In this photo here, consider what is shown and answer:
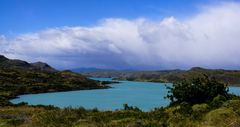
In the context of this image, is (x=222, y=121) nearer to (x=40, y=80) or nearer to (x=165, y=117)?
(x=165, y=117)

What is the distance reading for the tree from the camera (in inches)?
1233

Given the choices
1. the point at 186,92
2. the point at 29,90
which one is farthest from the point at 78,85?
the point at 186,92

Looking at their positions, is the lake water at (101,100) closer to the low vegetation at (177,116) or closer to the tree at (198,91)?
the tree at (198,91)

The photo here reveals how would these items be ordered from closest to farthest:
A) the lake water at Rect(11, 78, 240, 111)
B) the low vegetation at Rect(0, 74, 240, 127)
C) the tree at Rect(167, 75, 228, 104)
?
the low vegetation at Rect(0, 74, 240, 127), the tree at Rect(167, 75, 228, 104), the lake water at Rect(11, 78, 240, 111)

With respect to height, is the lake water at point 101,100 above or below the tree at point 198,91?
below

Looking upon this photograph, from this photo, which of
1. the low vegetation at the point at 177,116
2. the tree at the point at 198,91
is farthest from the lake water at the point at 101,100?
the low vegetation at the point at 177,116

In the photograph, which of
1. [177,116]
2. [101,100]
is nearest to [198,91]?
[177,116]

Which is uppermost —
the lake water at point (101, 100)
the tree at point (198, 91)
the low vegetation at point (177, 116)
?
the tree at point (198, 91)

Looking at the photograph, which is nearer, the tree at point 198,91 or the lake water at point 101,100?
the tree at point 198,91

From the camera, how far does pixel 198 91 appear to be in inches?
1230

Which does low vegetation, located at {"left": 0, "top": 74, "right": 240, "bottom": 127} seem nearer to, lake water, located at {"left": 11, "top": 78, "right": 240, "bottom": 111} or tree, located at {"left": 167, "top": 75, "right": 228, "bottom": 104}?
tree, located at {"left": 167, "top": 75, "right": 228, "bottom": 104}

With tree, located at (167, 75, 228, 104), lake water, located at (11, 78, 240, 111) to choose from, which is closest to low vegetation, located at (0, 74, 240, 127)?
tree, located at (167, 75, 228, 104)

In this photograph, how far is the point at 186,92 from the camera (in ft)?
103

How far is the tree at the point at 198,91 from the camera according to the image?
103ft
